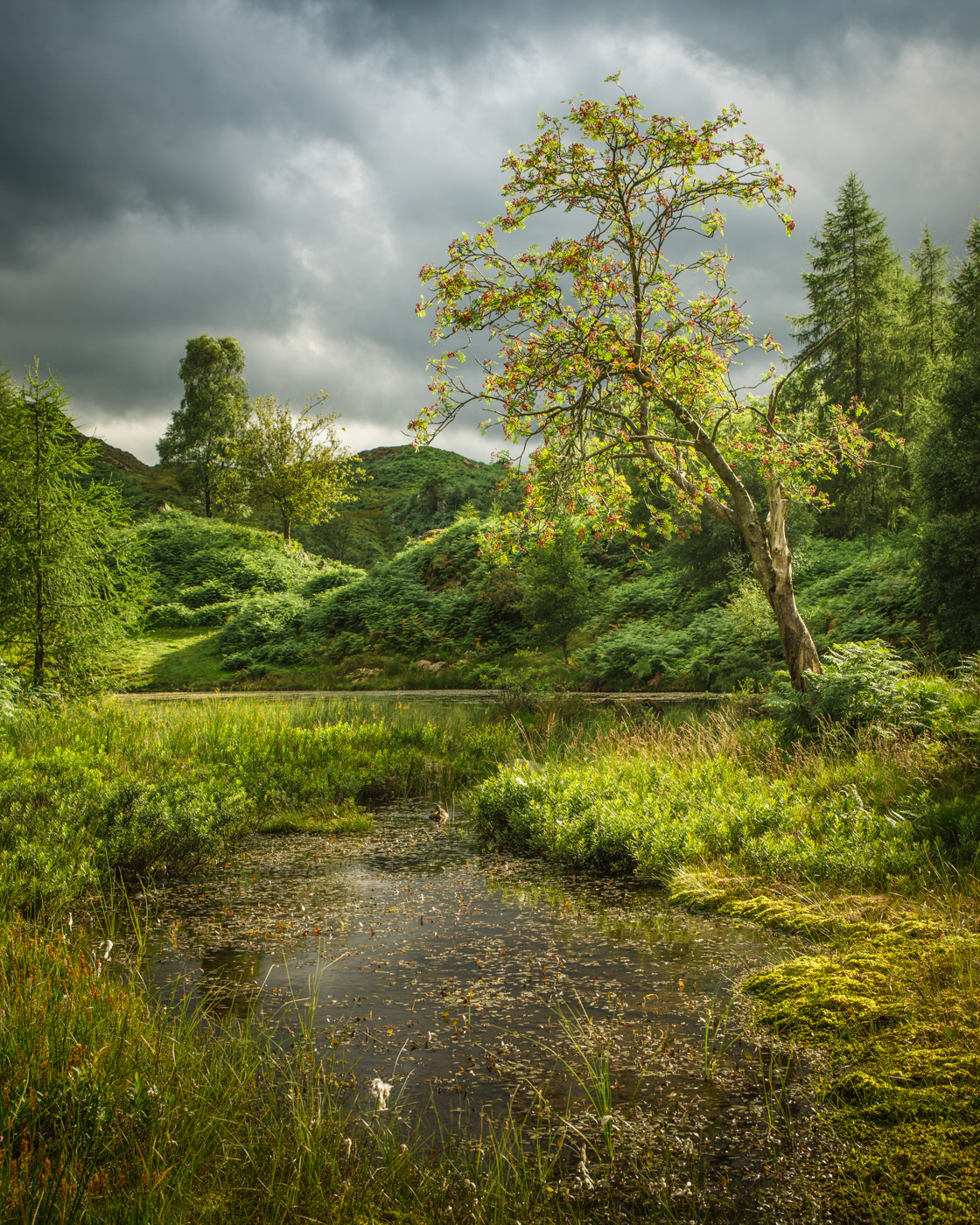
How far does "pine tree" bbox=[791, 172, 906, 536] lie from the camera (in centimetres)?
2570

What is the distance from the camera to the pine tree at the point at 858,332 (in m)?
25.7

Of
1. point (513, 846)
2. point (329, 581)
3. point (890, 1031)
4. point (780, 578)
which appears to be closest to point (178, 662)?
point (329, 581)

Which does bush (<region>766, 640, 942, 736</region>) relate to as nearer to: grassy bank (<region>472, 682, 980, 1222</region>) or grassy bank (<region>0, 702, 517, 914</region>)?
grassy bank (<region>472, 682, 980, 1222</region>)

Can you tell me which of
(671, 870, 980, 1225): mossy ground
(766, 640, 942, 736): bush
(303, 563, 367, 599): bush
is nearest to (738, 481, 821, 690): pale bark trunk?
(766, 640, 942, 736): bush

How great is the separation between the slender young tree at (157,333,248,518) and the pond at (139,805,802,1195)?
4022 centimetres

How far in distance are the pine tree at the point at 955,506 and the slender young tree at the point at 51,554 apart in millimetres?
15059

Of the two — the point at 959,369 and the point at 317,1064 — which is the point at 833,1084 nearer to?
the point at 317,1064

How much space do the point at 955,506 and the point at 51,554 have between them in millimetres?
17077

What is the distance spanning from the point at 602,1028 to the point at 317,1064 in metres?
1.36

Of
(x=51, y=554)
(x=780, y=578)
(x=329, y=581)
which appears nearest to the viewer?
(x=780, y=578)

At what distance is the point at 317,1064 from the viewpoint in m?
3.20

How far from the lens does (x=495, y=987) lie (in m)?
4.10

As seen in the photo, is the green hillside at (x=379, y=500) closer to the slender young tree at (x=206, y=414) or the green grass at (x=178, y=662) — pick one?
the slender young tree at (x=206, y=414)

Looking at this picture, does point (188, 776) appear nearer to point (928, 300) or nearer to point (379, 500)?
point (928, 300)
